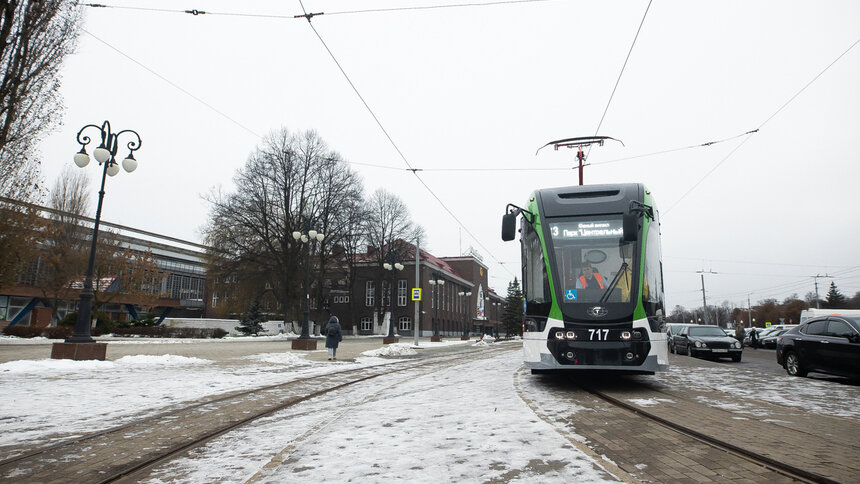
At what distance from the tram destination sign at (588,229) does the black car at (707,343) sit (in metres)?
13.6

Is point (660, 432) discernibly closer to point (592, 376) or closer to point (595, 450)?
point (595, 450)

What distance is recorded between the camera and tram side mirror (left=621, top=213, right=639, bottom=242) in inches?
340

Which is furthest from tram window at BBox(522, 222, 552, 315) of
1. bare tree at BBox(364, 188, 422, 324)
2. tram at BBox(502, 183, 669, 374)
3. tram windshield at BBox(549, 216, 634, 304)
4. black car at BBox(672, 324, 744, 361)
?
bare tree at BBox(364, 188, 422, 324)

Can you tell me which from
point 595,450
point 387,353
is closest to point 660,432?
point 595,450

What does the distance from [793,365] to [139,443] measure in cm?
1404

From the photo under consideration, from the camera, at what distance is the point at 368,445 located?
488 centimetres

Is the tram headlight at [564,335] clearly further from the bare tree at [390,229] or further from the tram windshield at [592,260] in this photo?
the bare tree at [390,229]

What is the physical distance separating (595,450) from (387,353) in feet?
58.6

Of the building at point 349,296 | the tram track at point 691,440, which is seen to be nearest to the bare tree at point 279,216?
the building at point 349,296

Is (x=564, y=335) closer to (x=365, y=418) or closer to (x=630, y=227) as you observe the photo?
(x=630, y=227)

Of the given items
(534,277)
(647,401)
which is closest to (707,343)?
(534,277)

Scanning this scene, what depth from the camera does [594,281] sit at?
345 inches

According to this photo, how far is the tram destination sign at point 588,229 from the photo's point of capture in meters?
9.05

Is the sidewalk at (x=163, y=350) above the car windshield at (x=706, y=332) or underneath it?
underneath
